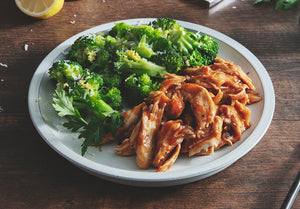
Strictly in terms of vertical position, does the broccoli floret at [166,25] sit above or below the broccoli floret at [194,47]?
above

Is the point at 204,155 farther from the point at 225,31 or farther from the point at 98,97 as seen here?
the point at 225,31

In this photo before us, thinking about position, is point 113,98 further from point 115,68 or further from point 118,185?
point 118,185

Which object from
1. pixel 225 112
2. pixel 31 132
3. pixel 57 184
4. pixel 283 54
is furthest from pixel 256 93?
pixel 31 132

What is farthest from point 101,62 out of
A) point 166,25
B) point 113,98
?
point 166,25

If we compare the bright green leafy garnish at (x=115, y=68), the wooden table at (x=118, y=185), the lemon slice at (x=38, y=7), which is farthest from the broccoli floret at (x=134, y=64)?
the lemon slice at (x=38, y=7)

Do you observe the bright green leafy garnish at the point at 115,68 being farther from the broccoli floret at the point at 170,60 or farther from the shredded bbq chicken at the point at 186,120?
the shredded bbq chicken at the point at 186,120

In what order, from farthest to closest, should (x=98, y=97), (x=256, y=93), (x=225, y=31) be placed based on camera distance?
1. (x=225, y=31)
2. (x=256, y=93)
3. (x=98, y=97)
